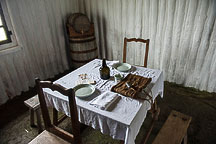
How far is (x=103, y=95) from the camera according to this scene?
1122 millimetres

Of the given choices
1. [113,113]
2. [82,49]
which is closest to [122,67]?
[113,113]

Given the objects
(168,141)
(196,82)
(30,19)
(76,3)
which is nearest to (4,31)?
(30,19)

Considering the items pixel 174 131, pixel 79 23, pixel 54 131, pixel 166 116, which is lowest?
pixel 166 116

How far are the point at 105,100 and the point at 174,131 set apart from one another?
692mm

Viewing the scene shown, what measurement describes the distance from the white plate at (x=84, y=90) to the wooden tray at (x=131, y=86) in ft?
0.59

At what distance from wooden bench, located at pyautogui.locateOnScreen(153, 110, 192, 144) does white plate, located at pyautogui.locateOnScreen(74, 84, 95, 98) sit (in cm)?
67

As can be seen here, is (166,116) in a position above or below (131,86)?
below

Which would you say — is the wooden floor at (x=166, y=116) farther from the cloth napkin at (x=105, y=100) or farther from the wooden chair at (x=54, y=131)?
the cloth napkin at (x=105, y=100)

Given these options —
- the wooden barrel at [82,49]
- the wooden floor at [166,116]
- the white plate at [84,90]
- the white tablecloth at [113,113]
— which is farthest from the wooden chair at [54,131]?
the wooden barrel at [82,49]

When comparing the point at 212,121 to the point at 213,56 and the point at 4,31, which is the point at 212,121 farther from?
the point at 4,31

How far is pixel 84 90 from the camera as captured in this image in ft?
4.01

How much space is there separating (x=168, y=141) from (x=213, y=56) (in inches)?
60.5

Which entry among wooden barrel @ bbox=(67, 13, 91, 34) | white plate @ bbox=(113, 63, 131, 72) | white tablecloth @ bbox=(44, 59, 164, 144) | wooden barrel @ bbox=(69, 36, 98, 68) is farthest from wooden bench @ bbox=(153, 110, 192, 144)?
wooden barrel @ bbox=(67, 13, 91, 34)

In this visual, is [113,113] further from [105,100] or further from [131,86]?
[131,86]
